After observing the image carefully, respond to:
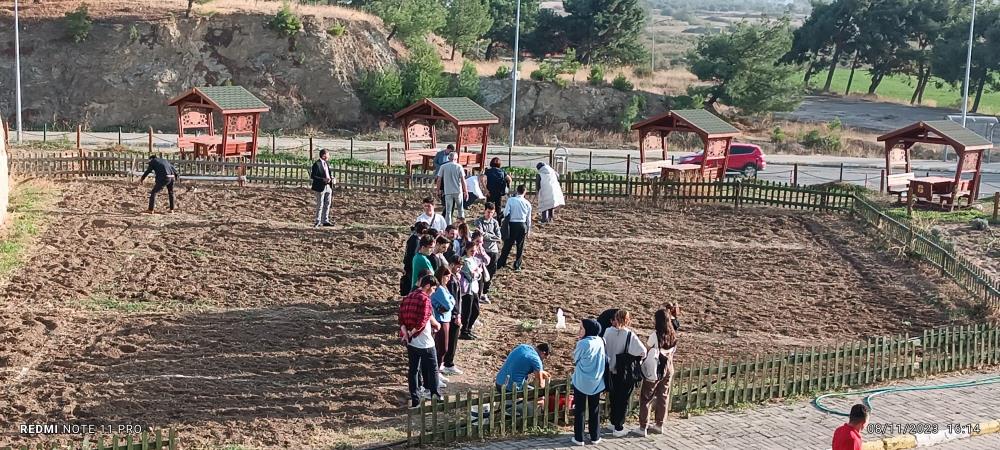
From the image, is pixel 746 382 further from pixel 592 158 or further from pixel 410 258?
pixel 592 158

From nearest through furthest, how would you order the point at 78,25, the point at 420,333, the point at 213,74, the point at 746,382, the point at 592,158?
the point at 420,333 < the point at 746,382 < the point at 592,158 < the point at 78,25 < the point at 213,74

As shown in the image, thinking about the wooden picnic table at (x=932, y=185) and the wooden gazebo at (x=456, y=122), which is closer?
the wooden picnic table at (x=932, y=185)

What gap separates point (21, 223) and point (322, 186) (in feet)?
19.9

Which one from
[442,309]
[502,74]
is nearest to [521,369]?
[442,309]

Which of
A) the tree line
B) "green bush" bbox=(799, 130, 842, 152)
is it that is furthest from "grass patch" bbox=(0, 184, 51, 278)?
the tree line

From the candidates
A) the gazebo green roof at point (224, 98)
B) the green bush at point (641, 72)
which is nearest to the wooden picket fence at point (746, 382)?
the gazebo green roof at point (224, 98)

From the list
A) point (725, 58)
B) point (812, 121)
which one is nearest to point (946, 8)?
point (812, 121)

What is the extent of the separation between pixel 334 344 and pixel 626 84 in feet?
132

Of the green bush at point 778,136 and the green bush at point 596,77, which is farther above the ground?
the green bush at point 596,77

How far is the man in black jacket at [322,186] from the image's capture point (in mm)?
23375

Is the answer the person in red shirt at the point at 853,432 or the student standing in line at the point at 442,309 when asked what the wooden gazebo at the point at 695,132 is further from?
the person in red shirt at the point at 853,432

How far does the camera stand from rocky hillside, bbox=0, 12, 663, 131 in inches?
1886

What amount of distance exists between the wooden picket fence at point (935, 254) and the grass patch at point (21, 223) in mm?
16264

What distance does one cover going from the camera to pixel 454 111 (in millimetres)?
32312
